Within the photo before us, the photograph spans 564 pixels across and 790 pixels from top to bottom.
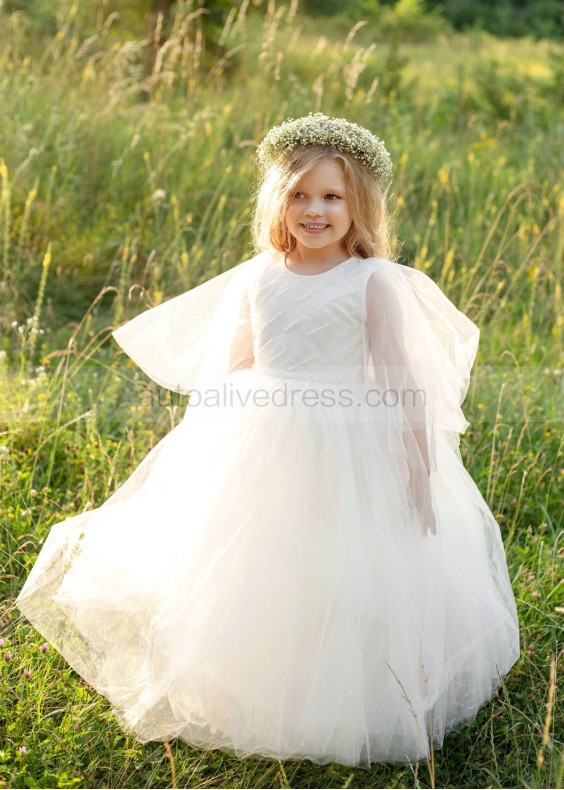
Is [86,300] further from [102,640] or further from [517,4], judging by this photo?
[517,4]

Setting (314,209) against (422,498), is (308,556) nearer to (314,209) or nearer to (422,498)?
(422,498)

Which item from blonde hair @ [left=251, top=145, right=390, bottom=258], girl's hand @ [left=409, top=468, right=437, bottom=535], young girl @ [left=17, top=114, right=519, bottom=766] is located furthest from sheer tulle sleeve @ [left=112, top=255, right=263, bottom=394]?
girl's hand @ [left=409, top=468, right=437, bottom=535]

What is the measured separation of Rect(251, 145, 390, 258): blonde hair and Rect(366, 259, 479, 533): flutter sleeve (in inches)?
5.1

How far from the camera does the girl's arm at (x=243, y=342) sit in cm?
233

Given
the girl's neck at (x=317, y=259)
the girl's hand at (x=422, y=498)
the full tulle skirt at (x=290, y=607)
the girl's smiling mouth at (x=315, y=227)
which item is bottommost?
the full tulle skirt at (x=290, y=607)

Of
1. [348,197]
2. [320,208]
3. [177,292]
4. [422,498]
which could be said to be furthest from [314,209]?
[177,292]

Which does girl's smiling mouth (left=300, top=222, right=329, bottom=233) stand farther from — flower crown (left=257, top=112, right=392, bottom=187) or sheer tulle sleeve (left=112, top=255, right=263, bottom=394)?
sheer tulle sleeve (left=112, top=255, right=263, bottom=394)

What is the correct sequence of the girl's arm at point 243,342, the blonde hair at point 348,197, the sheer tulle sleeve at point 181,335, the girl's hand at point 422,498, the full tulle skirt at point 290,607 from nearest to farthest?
the full tulle skirt at point 290,607
the girl's hand at point 422,498
the blonde hair at point 348,197
the girl's arm at point 243,342
the sheer tulle sleeve at point 181,335

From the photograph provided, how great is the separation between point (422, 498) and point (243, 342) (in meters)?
0.72

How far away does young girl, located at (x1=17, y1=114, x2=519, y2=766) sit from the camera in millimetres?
1927

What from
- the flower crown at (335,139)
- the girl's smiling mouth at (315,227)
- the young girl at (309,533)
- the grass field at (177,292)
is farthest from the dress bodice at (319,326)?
the grass field at (177,292)

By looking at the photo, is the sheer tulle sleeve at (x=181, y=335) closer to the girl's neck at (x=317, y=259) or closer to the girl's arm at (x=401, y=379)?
the girl's neck at (x=317, y=259)

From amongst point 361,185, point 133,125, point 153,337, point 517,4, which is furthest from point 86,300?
point 517,4

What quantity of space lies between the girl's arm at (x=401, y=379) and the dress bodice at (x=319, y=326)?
1.6 inches
